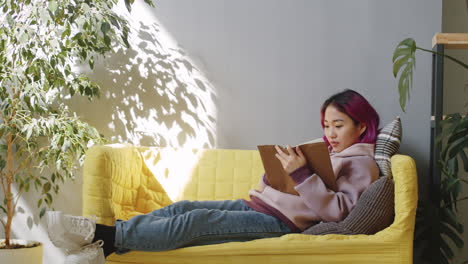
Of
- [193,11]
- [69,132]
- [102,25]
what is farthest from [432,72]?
[69,132]

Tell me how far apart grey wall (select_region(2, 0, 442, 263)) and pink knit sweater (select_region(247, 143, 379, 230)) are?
63 cm

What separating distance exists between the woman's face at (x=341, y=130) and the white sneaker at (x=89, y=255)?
38.4 inches

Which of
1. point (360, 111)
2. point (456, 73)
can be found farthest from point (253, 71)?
point (456, 73)

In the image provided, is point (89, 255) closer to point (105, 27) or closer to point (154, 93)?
point (105, 27)

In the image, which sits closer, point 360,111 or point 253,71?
point 360,111

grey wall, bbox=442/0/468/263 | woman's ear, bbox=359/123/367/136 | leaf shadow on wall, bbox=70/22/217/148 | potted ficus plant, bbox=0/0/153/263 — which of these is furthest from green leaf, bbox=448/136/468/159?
potted ficus plant, bbox=0/0/153/263

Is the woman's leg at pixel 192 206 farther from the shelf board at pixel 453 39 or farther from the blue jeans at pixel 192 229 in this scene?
the shelf board at pixel 453 39

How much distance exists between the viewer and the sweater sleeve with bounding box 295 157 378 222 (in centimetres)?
194

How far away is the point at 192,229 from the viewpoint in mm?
1872

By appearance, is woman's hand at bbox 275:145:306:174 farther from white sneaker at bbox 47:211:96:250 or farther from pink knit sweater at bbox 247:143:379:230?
white sneaker at bbox 47:211:96:250

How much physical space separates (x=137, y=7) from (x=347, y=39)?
1074 mm

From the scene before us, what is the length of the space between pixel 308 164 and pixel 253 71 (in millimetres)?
863

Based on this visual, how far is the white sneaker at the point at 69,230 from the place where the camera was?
1755mm

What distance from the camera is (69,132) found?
2461mm
